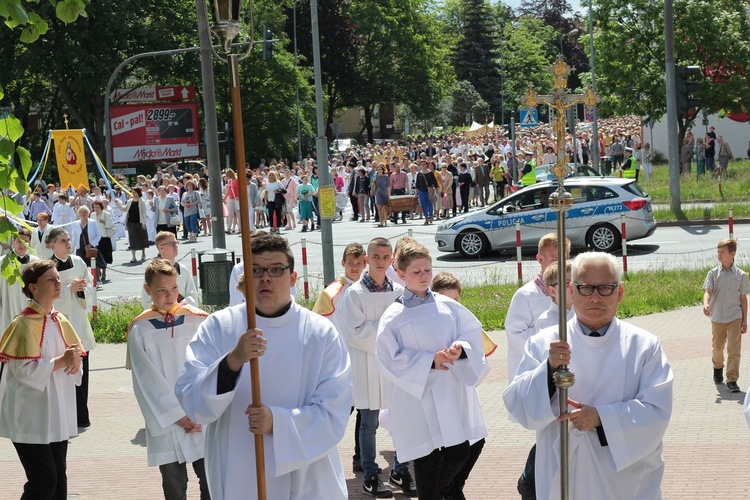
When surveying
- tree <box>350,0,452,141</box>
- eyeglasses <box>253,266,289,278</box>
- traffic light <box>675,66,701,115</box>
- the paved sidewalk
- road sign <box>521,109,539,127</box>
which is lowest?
the paved sidewalk

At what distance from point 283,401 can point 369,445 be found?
3661 millimetres

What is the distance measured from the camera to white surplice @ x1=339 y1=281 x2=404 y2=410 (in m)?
8.94

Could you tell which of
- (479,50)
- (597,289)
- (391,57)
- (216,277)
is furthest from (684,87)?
(479,50)

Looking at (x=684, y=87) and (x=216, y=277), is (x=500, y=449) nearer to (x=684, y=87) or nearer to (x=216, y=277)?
(x=216, y=277)

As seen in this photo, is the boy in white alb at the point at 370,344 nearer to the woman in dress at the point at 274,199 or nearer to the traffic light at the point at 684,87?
the traffic light at the point at 684,87

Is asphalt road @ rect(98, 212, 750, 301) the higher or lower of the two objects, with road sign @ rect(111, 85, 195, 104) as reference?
lower

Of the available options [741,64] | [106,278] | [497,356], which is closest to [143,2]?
[741,64]

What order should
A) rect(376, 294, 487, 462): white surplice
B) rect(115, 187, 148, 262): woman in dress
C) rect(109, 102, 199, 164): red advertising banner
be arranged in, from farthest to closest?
rect(109, 102, 199, 164): red advertising banner < rect(115, 187, 148, 262): woman in dress < rect(376, 294, 487, 462): white surplice

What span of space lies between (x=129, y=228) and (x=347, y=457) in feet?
68.0

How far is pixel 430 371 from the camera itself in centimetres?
757

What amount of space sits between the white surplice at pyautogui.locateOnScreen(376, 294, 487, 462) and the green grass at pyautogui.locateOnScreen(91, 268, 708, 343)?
346 inches

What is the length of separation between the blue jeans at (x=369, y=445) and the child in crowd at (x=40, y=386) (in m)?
2.22

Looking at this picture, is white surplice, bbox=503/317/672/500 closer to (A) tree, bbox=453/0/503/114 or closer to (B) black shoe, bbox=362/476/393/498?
(B) black shoe, bbox=362/476/393/498

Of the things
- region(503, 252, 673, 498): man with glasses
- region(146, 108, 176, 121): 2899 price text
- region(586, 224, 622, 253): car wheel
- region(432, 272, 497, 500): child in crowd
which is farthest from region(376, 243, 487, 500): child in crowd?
region(146, 108, 176, 121): 2899 price text
